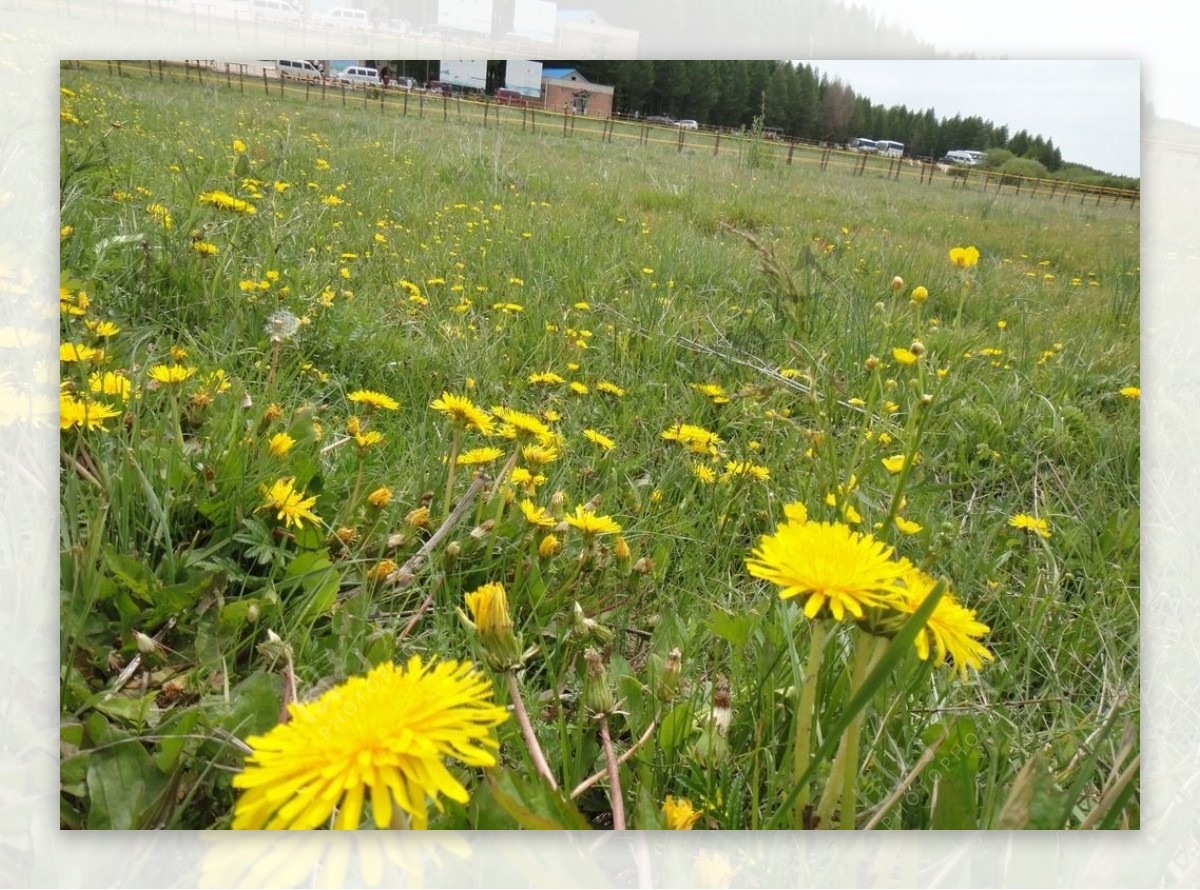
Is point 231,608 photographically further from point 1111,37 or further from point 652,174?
point 1111,37

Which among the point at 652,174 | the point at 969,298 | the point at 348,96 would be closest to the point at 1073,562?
the point at 969,298

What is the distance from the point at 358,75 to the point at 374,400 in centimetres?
49

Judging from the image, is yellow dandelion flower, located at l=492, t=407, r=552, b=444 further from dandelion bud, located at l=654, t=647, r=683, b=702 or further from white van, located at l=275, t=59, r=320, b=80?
white van, located at l=275, t=59, r=320, b=80

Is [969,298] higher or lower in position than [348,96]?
lower

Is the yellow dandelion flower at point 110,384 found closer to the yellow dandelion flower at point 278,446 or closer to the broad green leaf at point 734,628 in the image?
the yellow dandelion flower at point 278,446

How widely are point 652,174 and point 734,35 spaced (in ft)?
0.71

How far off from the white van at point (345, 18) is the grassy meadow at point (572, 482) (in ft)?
0.39

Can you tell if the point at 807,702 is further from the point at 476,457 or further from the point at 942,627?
the point at 476,457

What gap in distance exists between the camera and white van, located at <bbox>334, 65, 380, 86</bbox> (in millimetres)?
1135

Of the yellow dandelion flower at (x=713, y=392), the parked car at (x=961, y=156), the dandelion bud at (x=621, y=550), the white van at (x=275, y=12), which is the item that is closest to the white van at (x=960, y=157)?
the parked car at (x=961, y=156)

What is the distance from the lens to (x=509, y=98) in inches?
45.3

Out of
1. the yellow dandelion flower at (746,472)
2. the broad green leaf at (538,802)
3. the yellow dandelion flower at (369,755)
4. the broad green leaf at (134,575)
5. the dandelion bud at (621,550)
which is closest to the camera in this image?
the yellow dandelion flower at (369,755)

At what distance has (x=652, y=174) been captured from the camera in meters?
1.22

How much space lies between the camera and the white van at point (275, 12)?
1137mm
